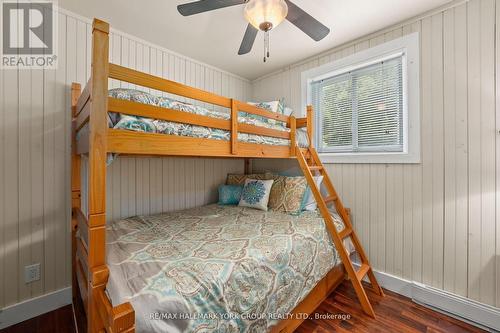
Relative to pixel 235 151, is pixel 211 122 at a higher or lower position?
higher

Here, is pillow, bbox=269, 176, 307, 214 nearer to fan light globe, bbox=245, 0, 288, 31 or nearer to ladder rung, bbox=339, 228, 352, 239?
ladder rung, bbox=339, 228, 352, 239

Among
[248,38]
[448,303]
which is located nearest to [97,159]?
[248,38]

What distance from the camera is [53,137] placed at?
1852 millimetres

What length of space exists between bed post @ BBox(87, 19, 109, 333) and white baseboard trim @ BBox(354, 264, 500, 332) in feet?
7.60

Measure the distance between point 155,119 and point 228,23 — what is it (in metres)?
1.35

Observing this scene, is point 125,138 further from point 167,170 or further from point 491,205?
point 491,205

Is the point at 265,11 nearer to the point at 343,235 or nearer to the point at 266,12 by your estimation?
the point at 266,12

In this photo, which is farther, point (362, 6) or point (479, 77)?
point (362, 6)

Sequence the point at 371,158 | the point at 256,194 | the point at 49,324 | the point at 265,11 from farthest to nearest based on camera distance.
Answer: the point at 256,194 < the point at 371,158 < the point at 49,324 < the point at 265,11

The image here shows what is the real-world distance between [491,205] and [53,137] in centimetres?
347

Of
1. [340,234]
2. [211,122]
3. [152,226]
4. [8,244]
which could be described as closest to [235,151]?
[211,122]

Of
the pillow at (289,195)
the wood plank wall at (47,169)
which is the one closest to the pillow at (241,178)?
the pillow at (289,195)

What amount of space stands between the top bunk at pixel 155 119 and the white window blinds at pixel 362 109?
35.3 inches

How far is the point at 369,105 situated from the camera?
2.27 metres
